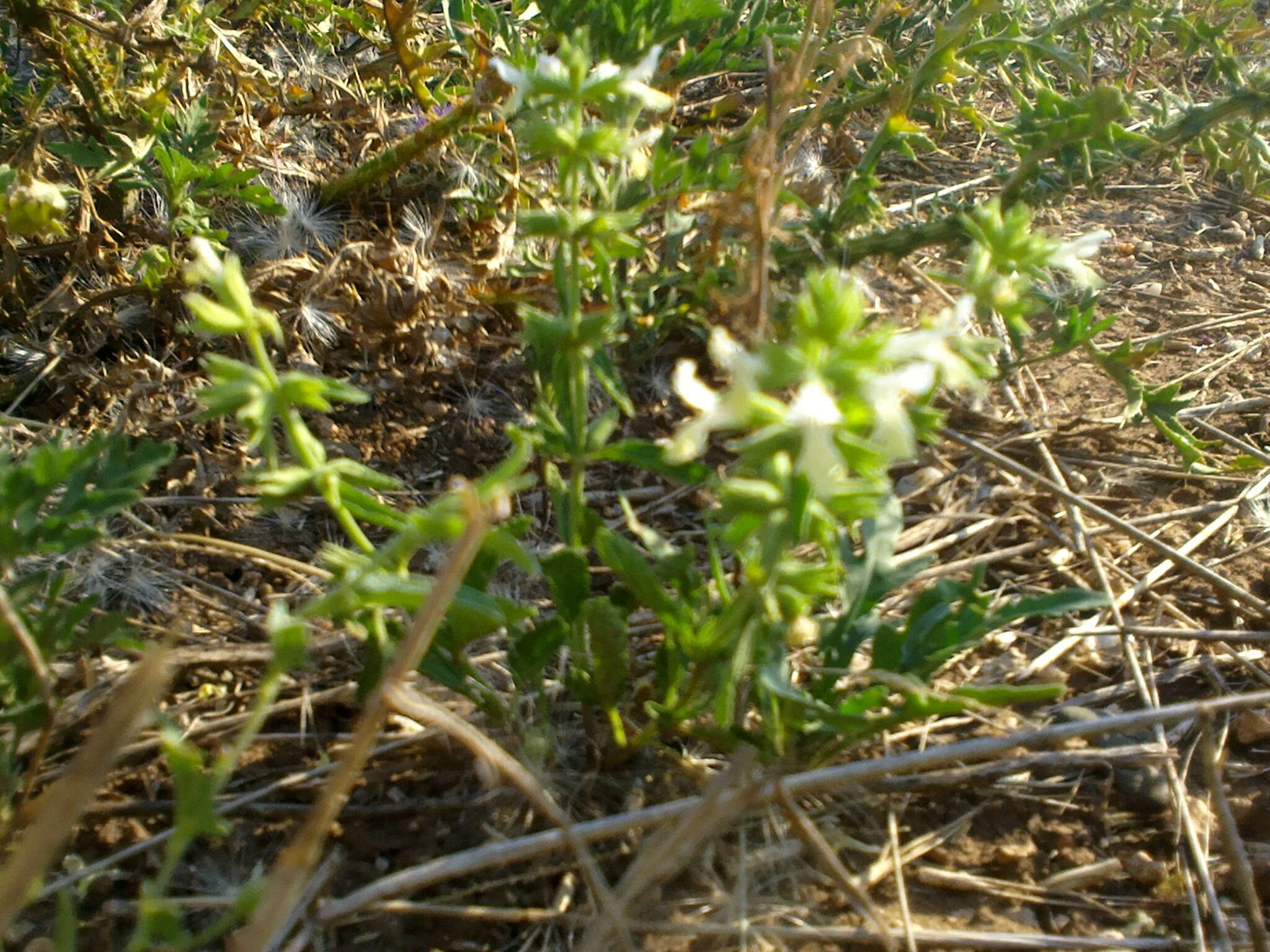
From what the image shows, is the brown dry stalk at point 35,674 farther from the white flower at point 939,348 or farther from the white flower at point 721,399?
the white flower at point 939,348

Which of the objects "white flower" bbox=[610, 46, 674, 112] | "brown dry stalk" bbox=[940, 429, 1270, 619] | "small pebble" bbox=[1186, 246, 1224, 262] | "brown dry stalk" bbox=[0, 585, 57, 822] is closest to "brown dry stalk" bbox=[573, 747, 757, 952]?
"brown dry stalk" bbox=[0, 585, 57, 822]

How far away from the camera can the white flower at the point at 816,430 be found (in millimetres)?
957

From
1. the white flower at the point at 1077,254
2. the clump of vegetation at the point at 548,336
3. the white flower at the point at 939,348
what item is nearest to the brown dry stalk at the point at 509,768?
the clump of vegetation at the point at 548,336

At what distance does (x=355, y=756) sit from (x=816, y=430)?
1.71 feet

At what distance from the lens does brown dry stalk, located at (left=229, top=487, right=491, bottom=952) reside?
0.92 metres

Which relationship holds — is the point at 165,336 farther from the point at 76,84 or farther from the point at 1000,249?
the point at 1000,249

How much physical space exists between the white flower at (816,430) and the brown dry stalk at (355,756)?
304mm

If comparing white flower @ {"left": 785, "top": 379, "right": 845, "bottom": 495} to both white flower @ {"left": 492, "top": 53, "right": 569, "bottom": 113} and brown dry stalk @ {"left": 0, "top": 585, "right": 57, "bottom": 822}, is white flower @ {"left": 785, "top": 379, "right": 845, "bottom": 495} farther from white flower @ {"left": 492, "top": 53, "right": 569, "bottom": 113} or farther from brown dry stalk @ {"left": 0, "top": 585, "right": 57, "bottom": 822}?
brown dry stalk @ {"left": 0, "top": 585, "right": 57, "bottom": 822}

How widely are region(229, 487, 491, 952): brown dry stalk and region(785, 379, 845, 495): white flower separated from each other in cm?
30

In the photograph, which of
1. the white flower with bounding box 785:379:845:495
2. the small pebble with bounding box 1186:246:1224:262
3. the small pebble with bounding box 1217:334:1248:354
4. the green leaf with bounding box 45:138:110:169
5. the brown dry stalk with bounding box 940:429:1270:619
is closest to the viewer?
the white flower with bounding box 785:379:845:495

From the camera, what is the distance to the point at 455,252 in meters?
2.48

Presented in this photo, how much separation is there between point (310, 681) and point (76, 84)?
1.46 m

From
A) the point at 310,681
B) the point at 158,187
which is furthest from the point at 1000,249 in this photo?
the point at 158,187

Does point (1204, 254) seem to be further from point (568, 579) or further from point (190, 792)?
point (190, 792)
